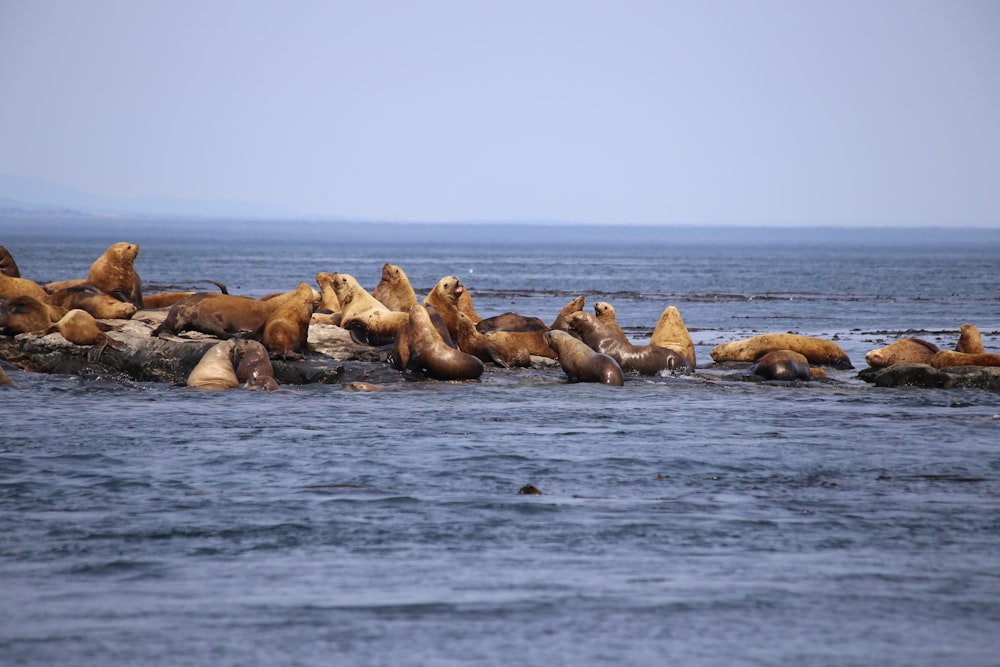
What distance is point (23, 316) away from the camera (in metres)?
15.3

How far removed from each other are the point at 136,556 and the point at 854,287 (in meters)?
46.5

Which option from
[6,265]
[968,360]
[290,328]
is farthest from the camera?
[6,265]

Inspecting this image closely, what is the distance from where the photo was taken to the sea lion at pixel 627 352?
51.2 feet

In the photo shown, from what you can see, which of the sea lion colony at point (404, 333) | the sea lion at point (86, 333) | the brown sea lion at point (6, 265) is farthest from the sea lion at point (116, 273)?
the sea lion at point (86, 333)

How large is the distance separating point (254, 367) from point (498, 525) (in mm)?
6875

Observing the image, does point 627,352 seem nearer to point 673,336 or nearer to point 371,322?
point 673,336

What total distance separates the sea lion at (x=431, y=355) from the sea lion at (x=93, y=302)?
14.4 feet

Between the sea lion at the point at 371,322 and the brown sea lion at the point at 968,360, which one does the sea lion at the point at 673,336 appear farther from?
the sea lion at the point at 371,322

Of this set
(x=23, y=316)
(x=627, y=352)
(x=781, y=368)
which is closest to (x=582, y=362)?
(x=627, y=352)

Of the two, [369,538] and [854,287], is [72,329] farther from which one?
[854,287]

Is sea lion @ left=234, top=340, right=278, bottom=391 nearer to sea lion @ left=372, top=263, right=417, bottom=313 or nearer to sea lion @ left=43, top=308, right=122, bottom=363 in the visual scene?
sea lion @ left=43, top=308, right=122, bottom=363

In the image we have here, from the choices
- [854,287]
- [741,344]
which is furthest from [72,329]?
[854,287]

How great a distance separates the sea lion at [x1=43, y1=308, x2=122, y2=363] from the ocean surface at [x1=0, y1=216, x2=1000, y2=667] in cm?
61

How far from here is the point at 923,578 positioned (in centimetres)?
663
